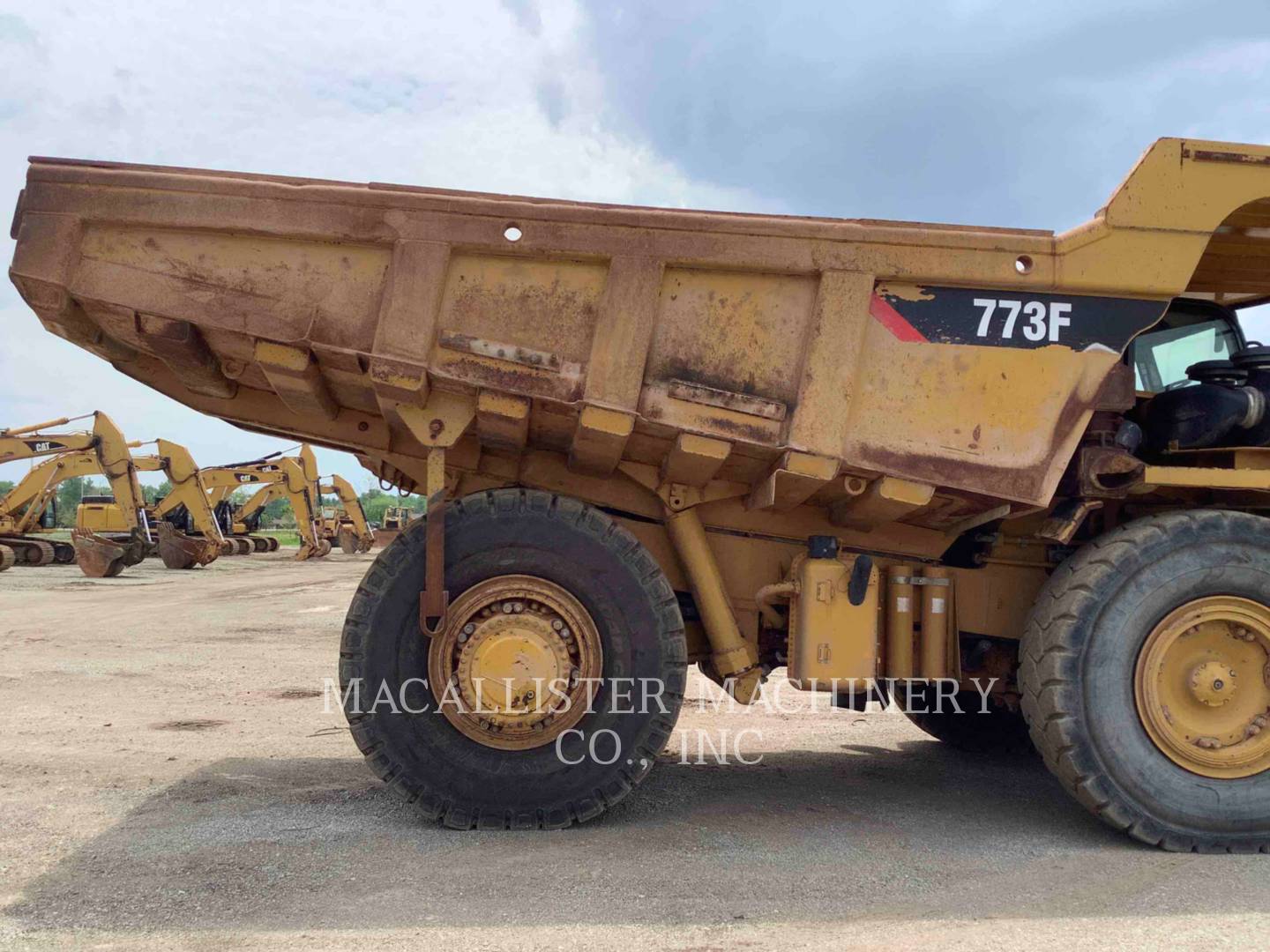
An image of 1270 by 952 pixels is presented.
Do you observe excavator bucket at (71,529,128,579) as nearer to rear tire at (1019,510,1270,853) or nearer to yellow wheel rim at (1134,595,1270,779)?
rear tire at (1019,510,1270,853)

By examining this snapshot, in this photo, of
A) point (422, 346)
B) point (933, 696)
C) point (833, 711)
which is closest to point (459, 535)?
point (422, 346)

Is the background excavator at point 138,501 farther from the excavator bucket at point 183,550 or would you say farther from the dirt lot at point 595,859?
the dirt lot at point 595,859

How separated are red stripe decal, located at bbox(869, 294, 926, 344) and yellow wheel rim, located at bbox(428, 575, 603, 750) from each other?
1.69m

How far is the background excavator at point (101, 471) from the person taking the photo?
923 inches

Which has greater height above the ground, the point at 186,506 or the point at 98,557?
the point at 186,506

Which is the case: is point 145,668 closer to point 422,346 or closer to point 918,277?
point 422,346

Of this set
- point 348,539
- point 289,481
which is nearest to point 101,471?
point 289,481

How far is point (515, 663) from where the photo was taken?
400 cm

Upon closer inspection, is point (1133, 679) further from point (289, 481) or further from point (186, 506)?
point (289, 481)

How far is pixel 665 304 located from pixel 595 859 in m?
2.13

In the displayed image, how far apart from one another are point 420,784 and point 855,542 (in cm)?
223

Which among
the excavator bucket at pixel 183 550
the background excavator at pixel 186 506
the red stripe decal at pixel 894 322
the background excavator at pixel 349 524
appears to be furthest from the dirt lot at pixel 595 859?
the background excavator at pixel 349 524

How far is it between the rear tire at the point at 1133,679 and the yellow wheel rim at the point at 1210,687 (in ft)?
0.13

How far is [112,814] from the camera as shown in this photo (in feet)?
13.6
